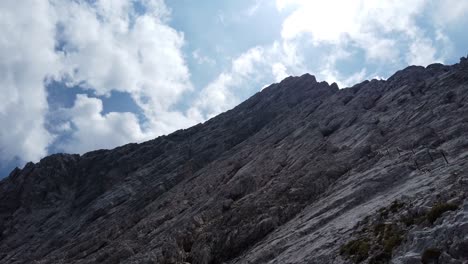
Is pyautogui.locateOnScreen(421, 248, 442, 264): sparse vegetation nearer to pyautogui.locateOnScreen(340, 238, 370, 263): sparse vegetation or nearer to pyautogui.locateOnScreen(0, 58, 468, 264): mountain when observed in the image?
pyautogui.locateOnScreen(0, 58, 468, 264): mountain

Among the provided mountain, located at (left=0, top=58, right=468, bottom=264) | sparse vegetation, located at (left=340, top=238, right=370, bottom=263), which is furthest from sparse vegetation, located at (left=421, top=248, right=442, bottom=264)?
sparse vegetation, located at (left=340, top=238, right=370, bottom=263)

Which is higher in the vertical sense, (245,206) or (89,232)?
(89,232)

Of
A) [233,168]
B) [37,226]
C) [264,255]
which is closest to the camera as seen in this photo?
[264,255]

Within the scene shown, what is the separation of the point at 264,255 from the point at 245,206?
17.9 metres

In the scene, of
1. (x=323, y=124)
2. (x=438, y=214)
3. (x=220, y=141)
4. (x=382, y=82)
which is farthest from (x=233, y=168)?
(x=438, y=214)

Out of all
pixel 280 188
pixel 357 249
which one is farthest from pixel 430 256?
pixel 280 188

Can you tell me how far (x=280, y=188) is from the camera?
64.4 m

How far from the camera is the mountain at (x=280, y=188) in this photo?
3656cm

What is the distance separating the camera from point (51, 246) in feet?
332

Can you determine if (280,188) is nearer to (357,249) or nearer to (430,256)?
(357,249)

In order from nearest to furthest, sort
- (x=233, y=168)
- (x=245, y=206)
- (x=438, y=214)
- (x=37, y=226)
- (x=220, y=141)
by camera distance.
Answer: (x=438, y=214)
(x=245, y=206)
(x=233, y=168)
(x=37, y=226)
(x=220, y=141)

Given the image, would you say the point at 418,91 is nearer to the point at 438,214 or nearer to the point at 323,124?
the point at 323,124

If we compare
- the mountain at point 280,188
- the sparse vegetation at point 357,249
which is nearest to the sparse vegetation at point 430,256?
the mountain at point 280,188

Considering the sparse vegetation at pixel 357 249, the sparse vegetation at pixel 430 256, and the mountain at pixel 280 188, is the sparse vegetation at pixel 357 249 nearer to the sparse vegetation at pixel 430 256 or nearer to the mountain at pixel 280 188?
the mountain at pixel 280 188
